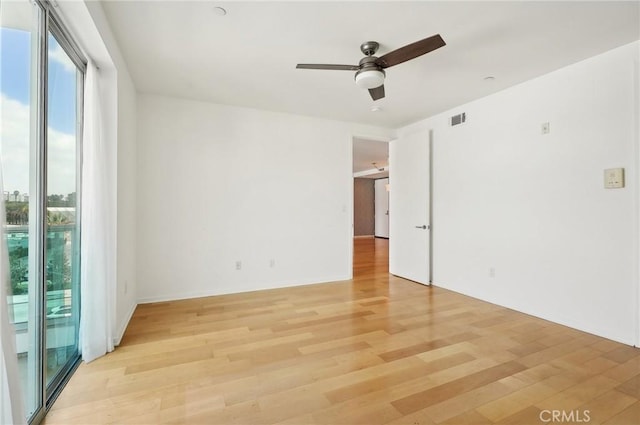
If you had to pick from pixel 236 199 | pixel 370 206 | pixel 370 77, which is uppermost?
pixel 370 77

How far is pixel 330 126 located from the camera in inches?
181

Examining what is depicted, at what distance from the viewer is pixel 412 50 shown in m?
2.14

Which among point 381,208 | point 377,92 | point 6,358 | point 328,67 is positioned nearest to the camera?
point 6,358

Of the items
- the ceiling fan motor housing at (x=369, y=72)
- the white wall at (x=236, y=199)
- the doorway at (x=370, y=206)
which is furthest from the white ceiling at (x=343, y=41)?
the doorway at (x=370, y=206)

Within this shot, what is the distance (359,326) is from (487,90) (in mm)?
3067

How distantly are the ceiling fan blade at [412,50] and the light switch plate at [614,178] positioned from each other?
1981 mm

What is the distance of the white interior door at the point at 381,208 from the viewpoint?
11016 millimetres

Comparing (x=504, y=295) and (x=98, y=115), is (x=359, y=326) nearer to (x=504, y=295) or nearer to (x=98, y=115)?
(x=504, y=295)

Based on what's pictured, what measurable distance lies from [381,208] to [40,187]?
10.4 m

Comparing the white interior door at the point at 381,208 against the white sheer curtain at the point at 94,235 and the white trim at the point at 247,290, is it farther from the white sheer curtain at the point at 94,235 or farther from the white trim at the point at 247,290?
the white sheer curtain at the point at 94,235

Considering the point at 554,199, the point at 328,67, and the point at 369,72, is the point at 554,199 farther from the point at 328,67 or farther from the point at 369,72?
the point at 328,67

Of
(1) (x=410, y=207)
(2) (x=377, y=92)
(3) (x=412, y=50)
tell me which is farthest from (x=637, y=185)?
(1) (x=410, y=207)

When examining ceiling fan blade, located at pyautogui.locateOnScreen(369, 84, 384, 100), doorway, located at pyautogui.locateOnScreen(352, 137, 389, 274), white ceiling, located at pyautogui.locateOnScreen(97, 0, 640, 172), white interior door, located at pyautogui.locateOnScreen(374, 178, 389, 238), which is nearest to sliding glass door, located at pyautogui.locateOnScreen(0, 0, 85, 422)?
white ceiling, located at pyautogui.locateOnScreen(97, 0, 640, 172)

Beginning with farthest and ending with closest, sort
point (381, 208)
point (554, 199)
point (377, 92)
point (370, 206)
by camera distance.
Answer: point (370, 206) < point (381, 208) < point (554, 199) < point (377, 92)
